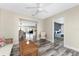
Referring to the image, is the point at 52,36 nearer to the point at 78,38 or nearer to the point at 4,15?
the point at 78,38

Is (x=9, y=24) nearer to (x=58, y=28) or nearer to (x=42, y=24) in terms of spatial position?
(x=42, y=24)

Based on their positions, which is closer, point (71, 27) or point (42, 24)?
point (42, 24)

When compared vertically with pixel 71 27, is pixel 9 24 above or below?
above

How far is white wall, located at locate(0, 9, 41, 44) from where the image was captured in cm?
346

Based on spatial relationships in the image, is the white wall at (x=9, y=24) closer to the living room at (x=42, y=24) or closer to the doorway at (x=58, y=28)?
the living room at (x=42, y=24)

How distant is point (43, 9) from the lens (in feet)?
11.2

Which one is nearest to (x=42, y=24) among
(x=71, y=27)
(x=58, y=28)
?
(x=58, y=28)

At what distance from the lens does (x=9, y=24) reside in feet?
12.5

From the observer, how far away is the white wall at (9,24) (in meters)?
3.46

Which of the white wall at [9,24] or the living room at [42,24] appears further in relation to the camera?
the white wall at [9,24]

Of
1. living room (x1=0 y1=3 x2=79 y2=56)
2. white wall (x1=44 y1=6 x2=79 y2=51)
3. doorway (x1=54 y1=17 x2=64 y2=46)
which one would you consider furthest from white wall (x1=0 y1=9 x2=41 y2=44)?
doorway (x1=54 y1=17 x2=64 y2=46)

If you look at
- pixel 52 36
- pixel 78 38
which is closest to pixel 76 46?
pixel 78 38

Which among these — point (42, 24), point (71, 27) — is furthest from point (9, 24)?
point (71, 27)

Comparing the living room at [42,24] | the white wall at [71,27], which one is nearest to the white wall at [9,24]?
the living room at [42,24]
